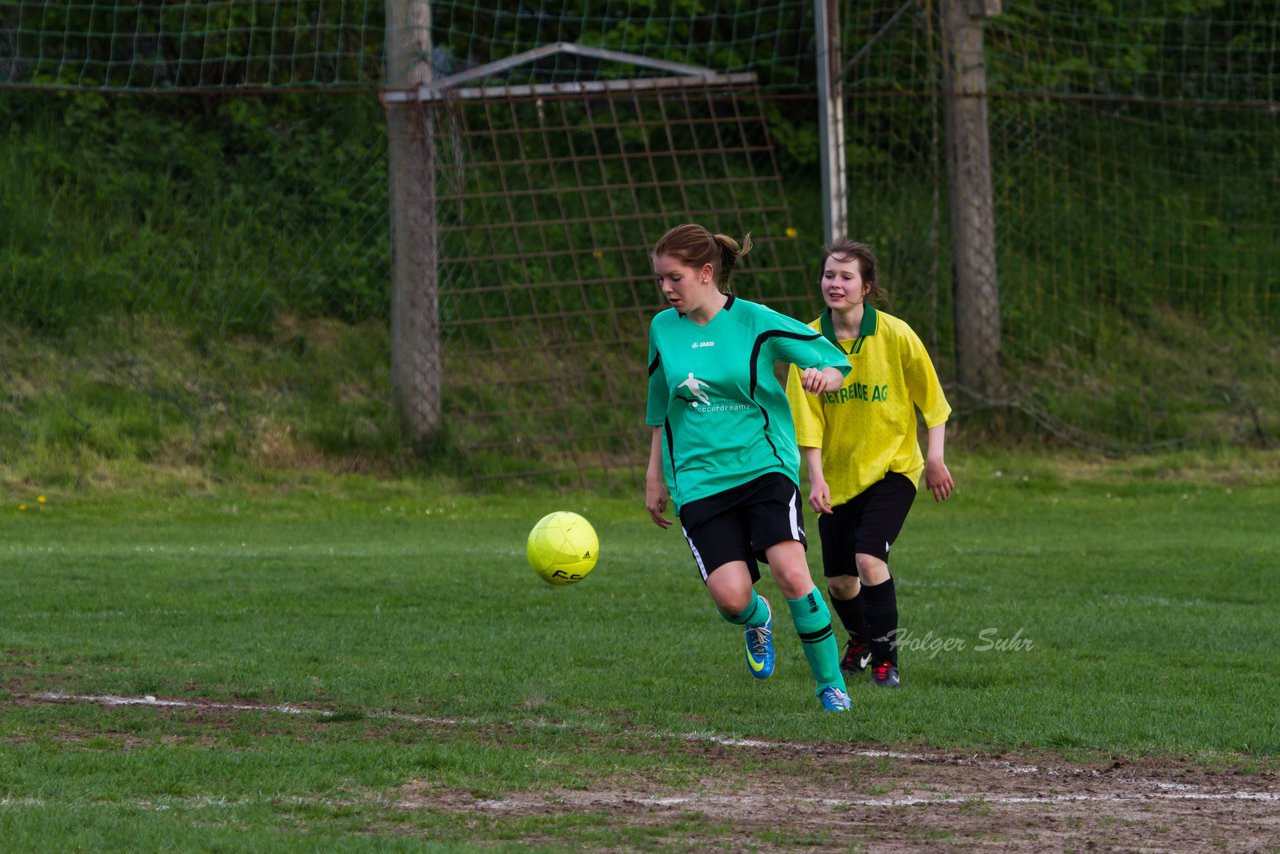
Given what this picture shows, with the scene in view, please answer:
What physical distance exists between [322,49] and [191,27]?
1.38m

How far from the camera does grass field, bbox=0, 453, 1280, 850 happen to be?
4.44 m

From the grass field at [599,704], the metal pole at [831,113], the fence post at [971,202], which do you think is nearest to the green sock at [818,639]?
the grass field at [599,704]

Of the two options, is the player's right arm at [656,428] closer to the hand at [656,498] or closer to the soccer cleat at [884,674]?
the hand at [656,498]

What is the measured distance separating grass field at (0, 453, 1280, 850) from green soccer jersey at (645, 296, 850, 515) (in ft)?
2.90

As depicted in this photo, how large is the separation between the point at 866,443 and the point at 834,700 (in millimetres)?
1298

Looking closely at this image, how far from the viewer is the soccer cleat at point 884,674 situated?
22.0ft

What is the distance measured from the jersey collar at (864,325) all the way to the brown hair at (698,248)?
0.95 meters

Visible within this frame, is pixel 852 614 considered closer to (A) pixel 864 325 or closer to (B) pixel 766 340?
(A) pixel 864 325

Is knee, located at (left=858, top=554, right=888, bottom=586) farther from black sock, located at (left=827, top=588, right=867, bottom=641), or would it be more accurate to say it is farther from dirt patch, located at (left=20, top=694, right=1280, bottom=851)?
dirt patch, located at (left=20, top=694, right=1280, bottom=851)

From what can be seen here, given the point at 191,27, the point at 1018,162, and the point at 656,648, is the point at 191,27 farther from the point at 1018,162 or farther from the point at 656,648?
the point at 656,648

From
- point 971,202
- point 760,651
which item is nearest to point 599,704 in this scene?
point 760,651

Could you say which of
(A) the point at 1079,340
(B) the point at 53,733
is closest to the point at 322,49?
(A) the point at 1079,340

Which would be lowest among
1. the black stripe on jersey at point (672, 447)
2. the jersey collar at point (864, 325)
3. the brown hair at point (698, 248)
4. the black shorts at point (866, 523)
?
the black shorts at point (866, 523)

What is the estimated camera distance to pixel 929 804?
A: 467cm
